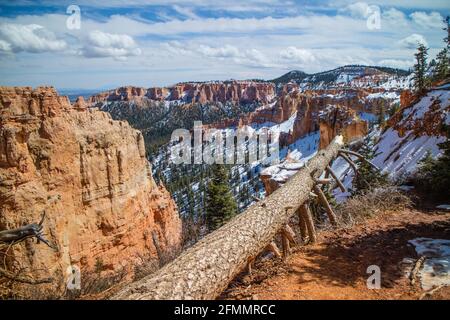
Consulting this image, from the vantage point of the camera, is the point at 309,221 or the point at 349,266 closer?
the point at 349,266

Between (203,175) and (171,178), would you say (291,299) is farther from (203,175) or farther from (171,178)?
(171,178)

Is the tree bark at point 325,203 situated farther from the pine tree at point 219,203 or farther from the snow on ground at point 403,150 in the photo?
the pine tree at point 219,203

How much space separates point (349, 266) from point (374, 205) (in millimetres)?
3137

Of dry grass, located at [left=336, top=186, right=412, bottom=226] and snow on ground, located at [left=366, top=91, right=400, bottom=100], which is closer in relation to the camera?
dry grass, located at [left=336, top=186, right=412, bottom=226]

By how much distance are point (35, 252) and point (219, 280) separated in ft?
40.0

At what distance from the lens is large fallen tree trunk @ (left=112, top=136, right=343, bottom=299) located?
290 cm

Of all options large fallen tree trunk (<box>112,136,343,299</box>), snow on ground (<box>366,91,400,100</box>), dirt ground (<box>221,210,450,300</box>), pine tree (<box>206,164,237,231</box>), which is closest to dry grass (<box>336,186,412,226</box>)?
dirt ground (<box>221,210,450,300</box>)

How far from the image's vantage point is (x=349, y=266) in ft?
15.0

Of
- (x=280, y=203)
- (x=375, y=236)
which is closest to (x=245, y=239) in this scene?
(x=280, y=203)

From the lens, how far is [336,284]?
4051 mm

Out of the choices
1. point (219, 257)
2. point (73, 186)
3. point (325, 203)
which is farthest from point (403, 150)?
point (73, 186)

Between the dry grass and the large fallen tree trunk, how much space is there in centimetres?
211

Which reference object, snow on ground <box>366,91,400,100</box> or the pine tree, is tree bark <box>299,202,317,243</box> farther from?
snow on ground <box>366,91,400,100</box>

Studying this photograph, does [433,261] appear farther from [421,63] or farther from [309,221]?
[421,63]
